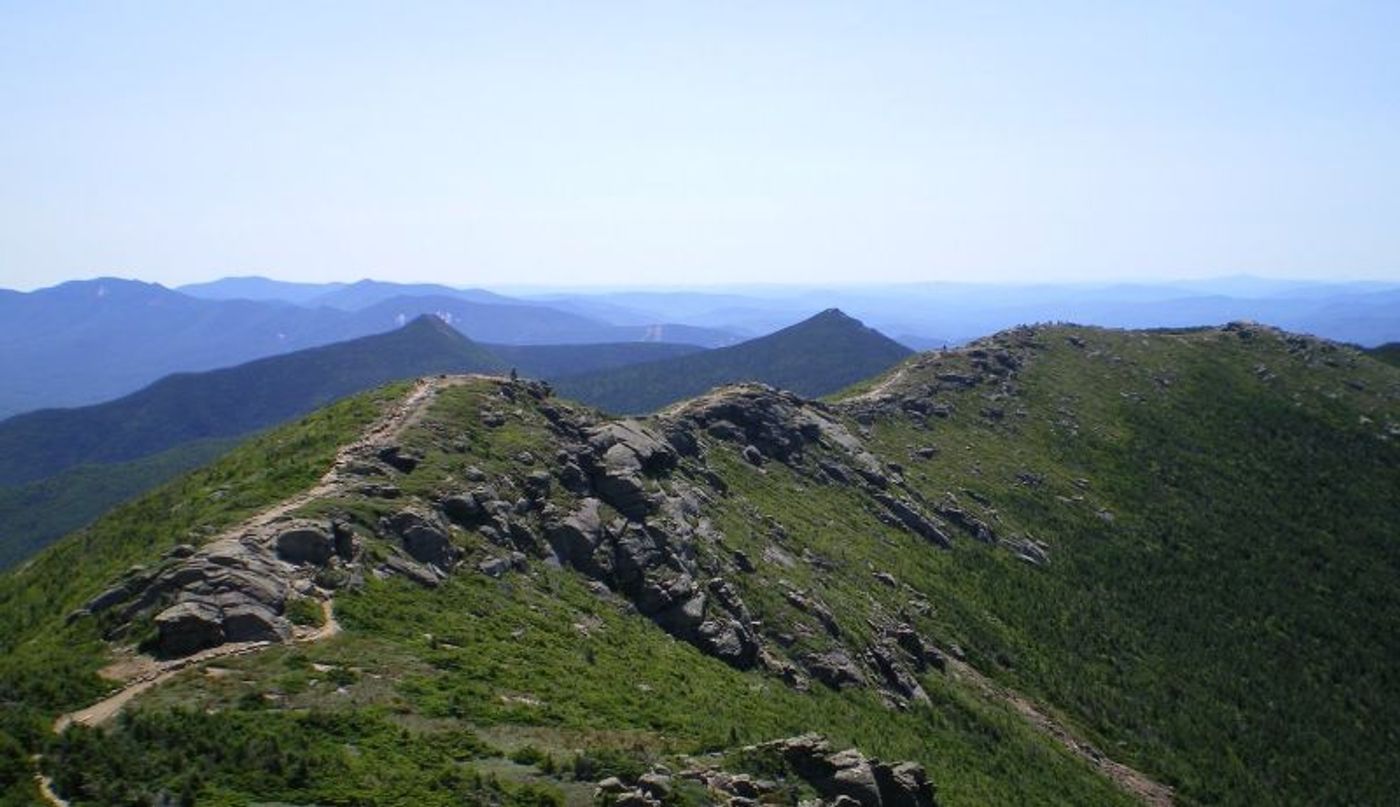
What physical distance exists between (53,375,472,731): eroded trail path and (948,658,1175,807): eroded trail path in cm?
5126

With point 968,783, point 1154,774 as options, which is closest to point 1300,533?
point 1154,774

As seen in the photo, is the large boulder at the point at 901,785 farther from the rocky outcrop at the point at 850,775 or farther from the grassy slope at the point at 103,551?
the grassy slope at the point at 103,551

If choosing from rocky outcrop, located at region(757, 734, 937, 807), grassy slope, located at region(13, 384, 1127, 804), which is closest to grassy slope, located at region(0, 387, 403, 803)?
grassy slope, located at region(13, 384, 1127, 804)

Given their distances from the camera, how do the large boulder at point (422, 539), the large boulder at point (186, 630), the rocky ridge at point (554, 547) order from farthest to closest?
the large boulder at point (422, 539)
the rocky ridge at point (554, 547)
the large boulder at point (186, 630)

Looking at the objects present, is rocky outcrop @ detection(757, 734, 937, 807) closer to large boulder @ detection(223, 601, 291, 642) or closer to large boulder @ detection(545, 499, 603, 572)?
large boulder @ detection(223, 601, 291, 642)

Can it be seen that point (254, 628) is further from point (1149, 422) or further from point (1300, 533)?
point (1149, 422)

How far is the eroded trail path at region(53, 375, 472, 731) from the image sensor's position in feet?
114

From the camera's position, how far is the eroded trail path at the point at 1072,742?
7462cm

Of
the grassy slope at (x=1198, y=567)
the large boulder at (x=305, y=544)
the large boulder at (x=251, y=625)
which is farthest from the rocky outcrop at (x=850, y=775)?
the grassy slope at (x=1198, y=567)

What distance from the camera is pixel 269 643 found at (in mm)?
41031

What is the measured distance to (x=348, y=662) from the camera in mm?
40375

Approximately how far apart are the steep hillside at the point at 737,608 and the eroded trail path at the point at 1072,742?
0.38m

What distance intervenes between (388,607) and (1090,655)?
73533mm

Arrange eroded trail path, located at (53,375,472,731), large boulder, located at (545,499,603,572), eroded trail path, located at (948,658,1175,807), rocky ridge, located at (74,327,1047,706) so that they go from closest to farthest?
eroded trail path, located at (53,375,472,731), rocky ridge, located at (74,327,1047,706), large boulder, located at (545,499,603,572), eroded trail path, located at (948,658,1175,807)
